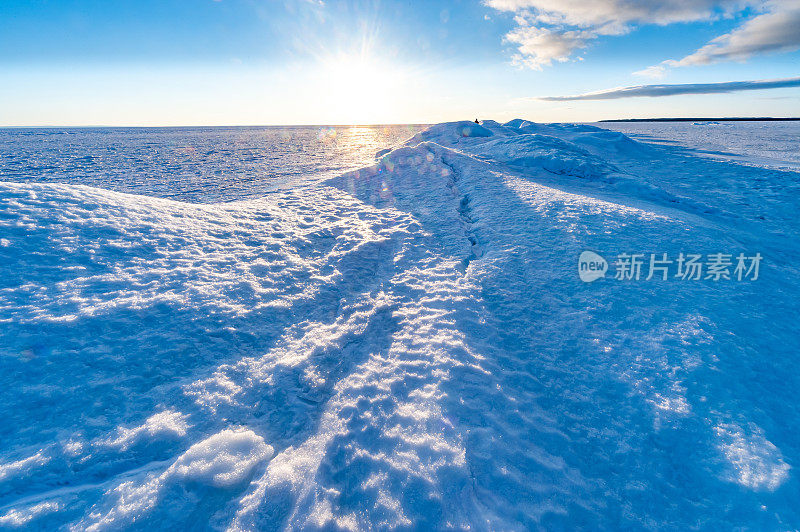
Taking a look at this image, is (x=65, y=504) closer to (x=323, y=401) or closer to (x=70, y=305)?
(x=323, y=401)

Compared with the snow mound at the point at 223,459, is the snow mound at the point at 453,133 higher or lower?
higher

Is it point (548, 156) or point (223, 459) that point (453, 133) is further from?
point (223, 459)

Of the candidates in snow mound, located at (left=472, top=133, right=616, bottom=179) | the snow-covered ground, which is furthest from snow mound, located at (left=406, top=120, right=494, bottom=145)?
the snow-covered ground

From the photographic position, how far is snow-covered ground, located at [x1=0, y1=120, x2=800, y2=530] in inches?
84.1

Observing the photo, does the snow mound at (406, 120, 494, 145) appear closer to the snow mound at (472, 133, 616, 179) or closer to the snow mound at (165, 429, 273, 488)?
the snow mound at (472, 133, 616, 179)

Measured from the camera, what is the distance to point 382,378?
3150 millimetres

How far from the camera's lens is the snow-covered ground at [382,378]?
7.01ft

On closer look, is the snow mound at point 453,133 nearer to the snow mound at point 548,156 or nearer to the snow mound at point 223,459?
the snow mound at point 548,156

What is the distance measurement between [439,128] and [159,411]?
830 inches

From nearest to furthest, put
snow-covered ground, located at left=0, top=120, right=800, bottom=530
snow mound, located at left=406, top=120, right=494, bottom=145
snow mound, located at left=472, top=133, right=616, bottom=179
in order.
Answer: snow-covered ground, located at left=0, top=120, right=800, bottom=530, snow mound, located at left=472, top=133, right=616, bottom=179, snow mound, located at left=406, top=120, right=494, bottom=145

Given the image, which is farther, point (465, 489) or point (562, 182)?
point (562, 182)

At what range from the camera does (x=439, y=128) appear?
20.7 m

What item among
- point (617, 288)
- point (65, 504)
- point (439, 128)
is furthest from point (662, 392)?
point (439, 128)

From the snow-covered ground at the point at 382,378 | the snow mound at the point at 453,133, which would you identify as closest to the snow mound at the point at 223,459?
the snow-covered ground at the point at 382,378
